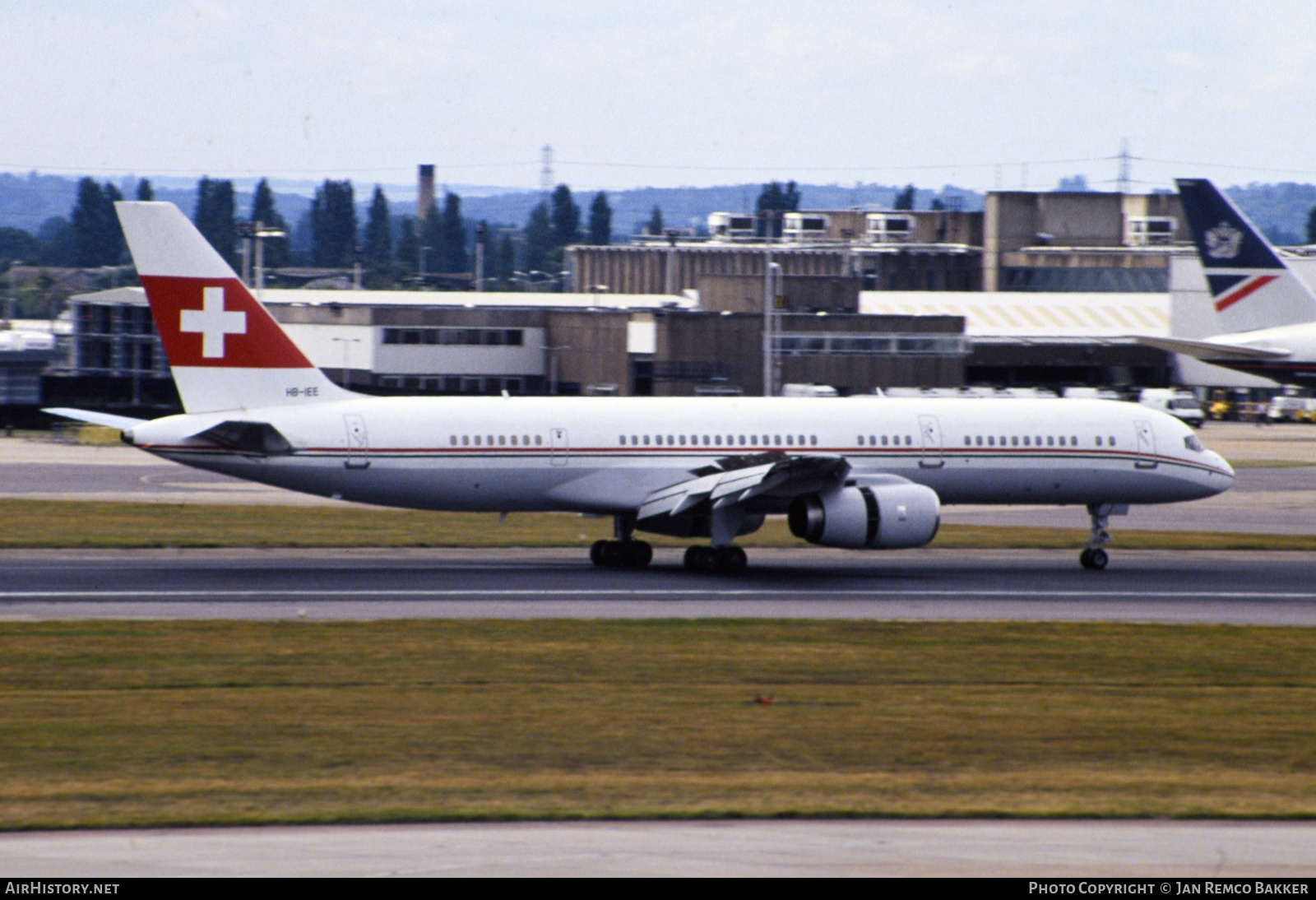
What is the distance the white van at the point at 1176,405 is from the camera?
314ft

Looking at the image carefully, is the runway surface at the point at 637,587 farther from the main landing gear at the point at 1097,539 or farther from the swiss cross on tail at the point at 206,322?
the swiss cross on tail at the point at 206,322

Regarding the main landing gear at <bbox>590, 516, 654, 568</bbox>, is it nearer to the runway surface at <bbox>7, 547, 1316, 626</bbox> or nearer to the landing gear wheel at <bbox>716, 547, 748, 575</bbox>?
the runway surface at <bbox>7, 547, 1316, 626</bbox>

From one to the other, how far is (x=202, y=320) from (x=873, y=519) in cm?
1428

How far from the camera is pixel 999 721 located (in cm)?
1988

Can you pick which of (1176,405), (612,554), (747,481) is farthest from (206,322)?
(1176,405)

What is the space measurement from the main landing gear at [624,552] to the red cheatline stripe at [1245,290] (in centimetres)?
4508

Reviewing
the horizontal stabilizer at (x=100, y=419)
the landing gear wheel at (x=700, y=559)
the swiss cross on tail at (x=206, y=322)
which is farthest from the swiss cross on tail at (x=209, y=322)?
the landing gear wheel at (x=700, y=559)

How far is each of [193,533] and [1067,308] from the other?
94600mm

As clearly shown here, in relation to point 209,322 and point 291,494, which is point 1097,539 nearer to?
point 209,322

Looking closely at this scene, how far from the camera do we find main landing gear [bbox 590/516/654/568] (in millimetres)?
35812

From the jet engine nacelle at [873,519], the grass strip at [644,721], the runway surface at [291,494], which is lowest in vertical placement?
the runway surface at [291,494]

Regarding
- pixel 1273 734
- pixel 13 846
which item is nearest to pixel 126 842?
pixel 13 846

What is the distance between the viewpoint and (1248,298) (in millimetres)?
71688

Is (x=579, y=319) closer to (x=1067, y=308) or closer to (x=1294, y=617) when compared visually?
(x=1067, y=308)
